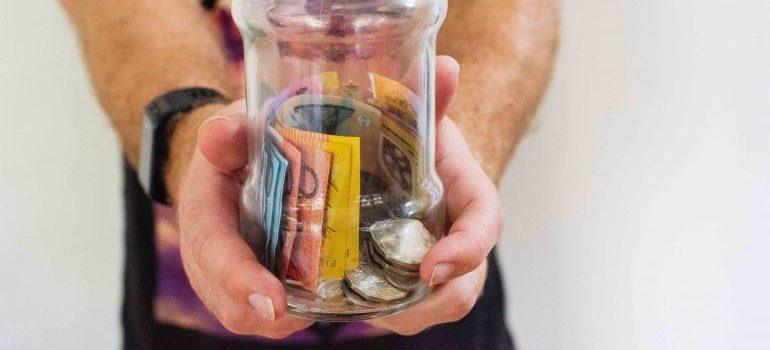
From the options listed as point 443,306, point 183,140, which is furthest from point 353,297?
point 183,140

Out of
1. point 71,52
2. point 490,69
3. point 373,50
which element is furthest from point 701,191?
point 71,52

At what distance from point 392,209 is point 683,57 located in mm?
476

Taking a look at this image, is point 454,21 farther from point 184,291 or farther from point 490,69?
point 184,291

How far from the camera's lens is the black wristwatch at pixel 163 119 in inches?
26.2

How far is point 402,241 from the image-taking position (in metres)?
0.41

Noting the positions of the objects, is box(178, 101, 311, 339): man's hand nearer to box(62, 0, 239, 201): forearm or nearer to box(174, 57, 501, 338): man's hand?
box(174, 57, 501, 338): man's hand

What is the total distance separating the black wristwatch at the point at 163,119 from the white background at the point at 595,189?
10cm

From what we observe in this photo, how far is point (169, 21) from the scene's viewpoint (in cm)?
73

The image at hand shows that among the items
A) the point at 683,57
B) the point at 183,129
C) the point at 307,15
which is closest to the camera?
the point at 307,15

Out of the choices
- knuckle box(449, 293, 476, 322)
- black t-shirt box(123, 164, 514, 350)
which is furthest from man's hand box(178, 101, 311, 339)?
black t-shirt box(123, 164, 514, 350)

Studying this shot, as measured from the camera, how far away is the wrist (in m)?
0.65

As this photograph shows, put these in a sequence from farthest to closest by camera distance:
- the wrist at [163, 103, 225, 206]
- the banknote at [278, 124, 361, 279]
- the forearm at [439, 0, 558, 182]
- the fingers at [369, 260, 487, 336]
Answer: the forearm at [439, 0, 558, 182]
the wrist at [163, 103, 225, 206]
the fingers at [369, 260, 487, 336]
the banknote at [278, 124, 361, 279]

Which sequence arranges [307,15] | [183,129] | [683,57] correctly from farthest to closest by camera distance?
[683,57], [183,129], [307,15]

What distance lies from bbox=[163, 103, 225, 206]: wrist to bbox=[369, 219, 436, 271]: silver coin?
279 mm
